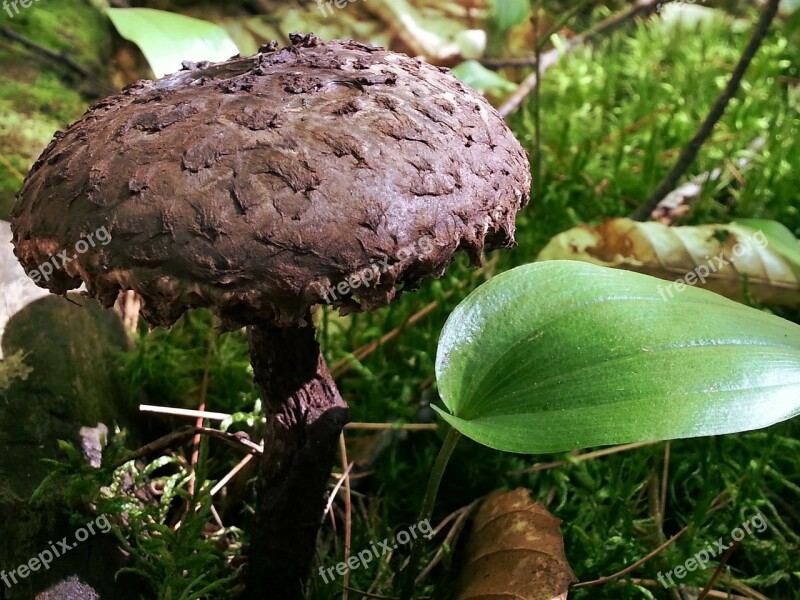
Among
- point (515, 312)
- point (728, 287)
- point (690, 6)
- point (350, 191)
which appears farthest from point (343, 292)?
point (690, 6)

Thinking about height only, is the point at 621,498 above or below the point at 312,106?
below

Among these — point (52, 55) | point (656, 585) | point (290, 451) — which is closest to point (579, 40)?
point (52, 55)

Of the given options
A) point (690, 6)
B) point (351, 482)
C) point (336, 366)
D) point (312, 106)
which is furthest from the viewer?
point (690, 6)

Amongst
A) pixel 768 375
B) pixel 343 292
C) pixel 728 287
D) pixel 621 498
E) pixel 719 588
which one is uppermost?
pixel 343 292

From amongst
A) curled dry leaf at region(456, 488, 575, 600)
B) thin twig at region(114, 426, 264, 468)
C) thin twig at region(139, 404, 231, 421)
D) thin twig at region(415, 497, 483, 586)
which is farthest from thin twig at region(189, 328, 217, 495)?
curled dry leaf at region(456, 488, 575, 600)

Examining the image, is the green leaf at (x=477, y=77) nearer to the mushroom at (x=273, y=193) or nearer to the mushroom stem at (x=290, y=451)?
the mushroom at (x=273, y=193)

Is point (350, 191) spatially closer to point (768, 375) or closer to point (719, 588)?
point (768, 375)

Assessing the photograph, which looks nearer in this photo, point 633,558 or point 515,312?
point 515,312
